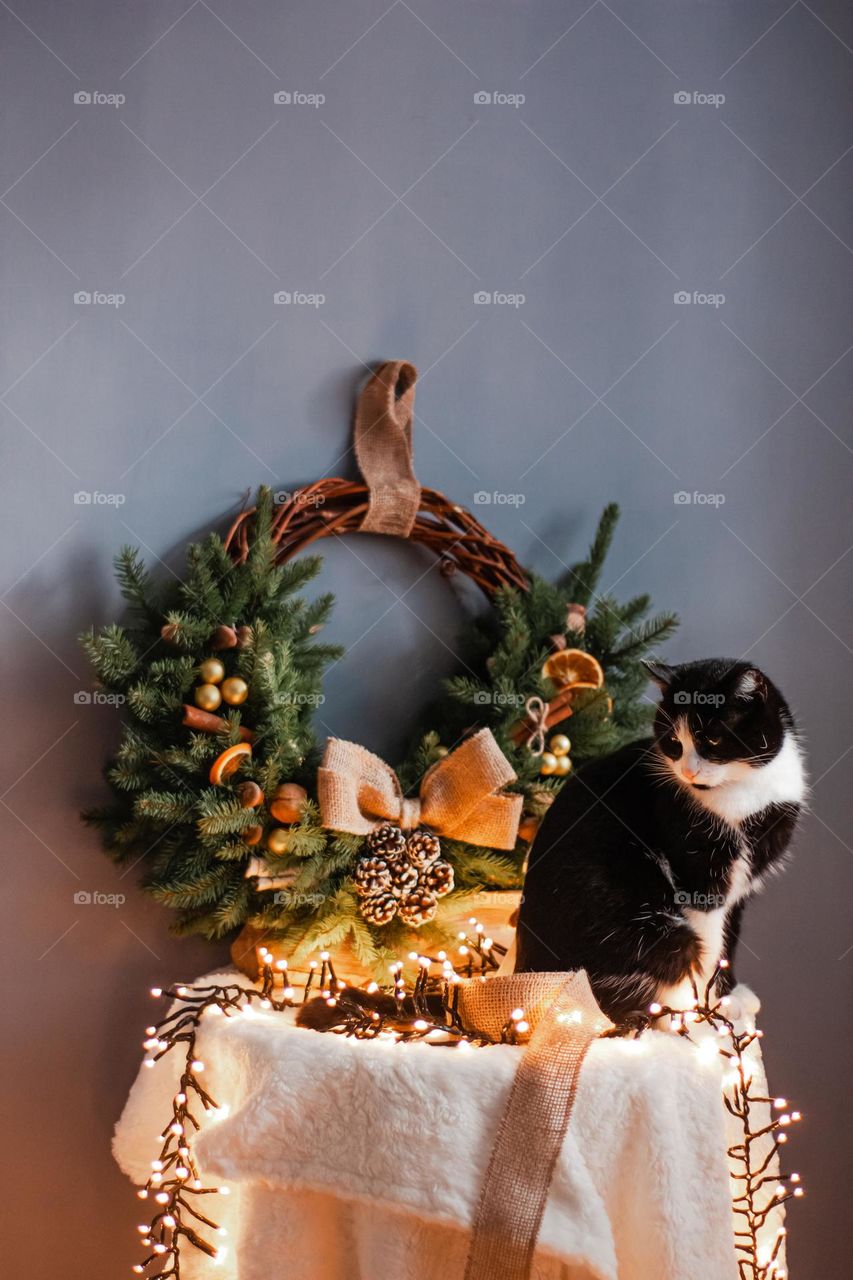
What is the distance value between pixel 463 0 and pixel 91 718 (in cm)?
109

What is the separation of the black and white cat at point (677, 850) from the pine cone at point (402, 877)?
0.14 meters

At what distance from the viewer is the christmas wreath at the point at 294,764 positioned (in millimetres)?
1100

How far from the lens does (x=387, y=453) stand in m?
1.31

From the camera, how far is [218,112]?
129cm

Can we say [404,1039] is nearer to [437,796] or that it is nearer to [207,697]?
[437,796]

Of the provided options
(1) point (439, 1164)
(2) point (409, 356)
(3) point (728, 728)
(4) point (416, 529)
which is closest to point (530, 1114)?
(1) point (439, 1164)

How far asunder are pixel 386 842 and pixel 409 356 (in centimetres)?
66

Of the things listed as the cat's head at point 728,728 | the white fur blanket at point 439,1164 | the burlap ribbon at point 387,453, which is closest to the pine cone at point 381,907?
the white fur blanket at point 439,1164

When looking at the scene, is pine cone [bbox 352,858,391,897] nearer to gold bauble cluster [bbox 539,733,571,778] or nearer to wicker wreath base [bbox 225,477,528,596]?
gold bauble cluster [bbox 539,733,571,778]

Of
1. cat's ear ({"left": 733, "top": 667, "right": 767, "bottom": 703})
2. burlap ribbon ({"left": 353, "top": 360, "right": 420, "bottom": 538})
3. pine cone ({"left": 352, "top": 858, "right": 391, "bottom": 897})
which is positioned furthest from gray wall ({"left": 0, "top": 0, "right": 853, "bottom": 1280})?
cat's ear ({"left": 733, "top": 667, "right": 767, "bottom": 703})

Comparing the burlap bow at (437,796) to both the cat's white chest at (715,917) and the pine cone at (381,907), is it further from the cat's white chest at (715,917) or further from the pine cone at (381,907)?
the cat's white chest at (715,917)

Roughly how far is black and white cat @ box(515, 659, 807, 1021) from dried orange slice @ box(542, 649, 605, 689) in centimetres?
26

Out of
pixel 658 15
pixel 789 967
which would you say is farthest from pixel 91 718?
pixel 658 15

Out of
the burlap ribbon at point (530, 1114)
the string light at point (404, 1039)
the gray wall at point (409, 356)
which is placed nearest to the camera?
the burlap ribbon at point (530, 1114)
